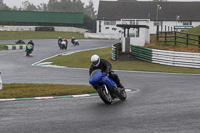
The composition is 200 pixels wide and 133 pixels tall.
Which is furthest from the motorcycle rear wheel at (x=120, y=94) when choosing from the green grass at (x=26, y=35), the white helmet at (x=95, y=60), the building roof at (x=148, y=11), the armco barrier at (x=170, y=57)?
the building roof at (x=148, y=11)

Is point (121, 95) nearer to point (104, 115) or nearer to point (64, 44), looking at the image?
point (104, 115)

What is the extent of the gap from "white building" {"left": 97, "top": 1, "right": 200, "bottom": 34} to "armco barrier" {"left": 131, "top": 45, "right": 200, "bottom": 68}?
4936 cm

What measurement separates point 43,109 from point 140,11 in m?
72.7

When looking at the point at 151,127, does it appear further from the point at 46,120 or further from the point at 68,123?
the point at 46,120

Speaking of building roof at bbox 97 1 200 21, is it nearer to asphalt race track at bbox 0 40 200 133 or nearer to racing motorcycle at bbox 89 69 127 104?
asphalt race track at bbox 0 40 200 133

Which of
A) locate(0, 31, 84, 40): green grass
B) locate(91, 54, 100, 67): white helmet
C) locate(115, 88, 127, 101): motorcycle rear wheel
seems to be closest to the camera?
locate(91, 54, 100, 67): white helmet

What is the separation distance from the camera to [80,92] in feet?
40.0

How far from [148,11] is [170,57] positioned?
2174 inches

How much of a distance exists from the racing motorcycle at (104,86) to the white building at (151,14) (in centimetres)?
6732

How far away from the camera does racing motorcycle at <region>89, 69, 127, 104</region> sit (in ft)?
32.4

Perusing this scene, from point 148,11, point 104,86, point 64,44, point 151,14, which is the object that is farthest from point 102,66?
point 148,11

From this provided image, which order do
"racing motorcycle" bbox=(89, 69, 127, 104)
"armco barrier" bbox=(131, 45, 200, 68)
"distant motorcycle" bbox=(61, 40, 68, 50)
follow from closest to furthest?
"racing motorcycle" bbox=(89, 69, 127, 104) < "armco barrier" bbox=(131, 45, 200, 68) < "distant motorcycle" bbox=(61, 40, 68, 50)

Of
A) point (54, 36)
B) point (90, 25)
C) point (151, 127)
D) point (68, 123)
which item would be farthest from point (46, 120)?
point (90, 25)

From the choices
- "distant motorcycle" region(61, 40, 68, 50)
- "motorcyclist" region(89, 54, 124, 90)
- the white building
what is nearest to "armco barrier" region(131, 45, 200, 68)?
"motorcyclist" region(89, 54, 124, 90)
